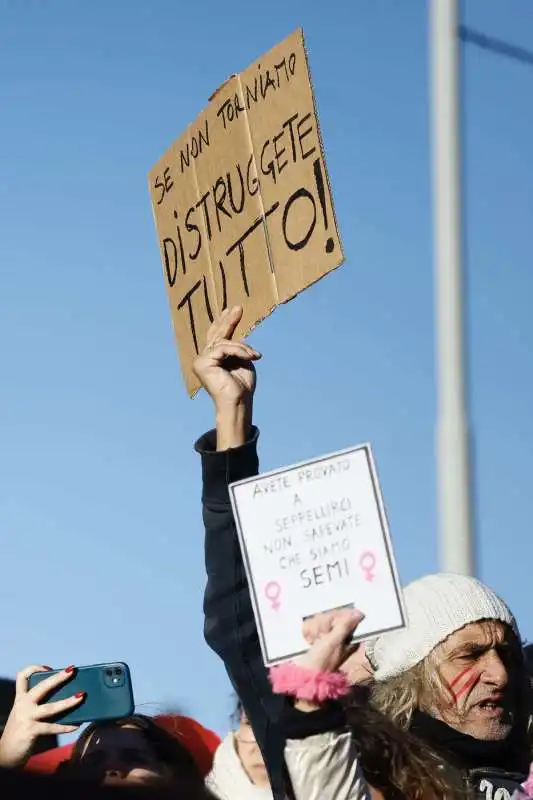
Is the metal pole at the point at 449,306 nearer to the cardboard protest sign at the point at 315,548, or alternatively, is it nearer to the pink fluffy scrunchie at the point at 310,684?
the cardboard protest sign at the point at 315,548

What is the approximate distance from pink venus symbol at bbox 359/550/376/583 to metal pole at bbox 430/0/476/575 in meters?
3.02

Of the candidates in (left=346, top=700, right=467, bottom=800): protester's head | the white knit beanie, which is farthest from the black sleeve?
the white knit beanie

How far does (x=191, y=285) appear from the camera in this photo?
325cm

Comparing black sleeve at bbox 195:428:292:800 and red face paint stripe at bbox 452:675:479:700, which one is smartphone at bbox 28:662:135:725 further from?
red face paint stripe at bbox 452:675:479:700

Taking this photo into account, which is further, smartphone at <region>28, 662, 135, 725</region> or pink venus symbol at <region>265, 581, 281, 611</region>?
smartphone at <region>28, 662, 135, 725</region>

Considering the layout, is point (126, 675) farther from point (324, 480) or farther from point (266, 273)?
point (266, 273)

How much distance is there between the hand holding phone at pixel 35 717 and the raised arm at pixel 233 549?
32cm

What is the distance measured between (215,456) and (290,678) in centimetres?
67

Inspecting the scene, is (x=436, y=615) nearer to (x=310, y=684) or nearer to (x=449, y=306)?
Result: (x=310, y=684)

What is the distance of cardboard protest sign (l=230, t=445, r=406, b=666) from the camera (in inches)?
80.7

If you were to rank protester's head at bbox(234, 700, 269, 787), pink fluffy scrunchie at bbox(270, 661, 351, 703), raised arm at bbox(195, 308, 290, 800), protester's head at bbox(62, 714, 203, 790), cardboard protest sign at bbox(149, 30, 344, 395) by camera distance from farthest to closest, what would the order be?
cardboard protest sign at bbox(149, 30, 344, 395) < protester's head at bbox(62, 714, 203, 790) < protester's head at bbox(234, 700, 269, 787) < raised arm at bbox(195, 308, 290, 800) < pink fluffy scrunchie at bbox(270, 661, 351, 703)

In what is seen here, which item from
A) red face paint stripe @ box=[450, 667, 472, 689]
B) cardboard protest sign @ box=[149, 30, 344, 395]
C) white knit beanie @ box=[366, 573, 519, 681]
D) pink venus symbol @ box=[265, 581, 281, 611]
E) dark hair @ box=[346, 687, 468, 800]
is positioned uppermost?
cardboard protest sign @ box=[149, 30, 344, 395]

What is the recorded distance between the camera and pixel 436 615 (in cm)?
298

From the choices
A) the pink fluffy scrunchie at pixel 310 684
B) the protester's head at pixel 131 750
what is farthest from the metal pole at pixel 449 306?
the pink fluffy scrunchie at pixel 310 684
